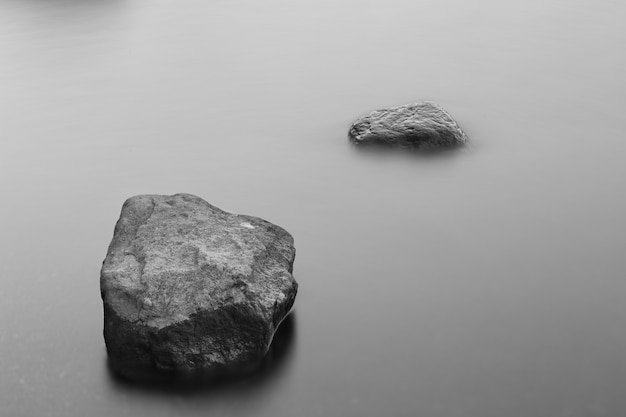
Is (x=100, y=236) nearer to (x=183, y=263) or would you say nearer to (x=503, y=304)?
(x=183, y=263)

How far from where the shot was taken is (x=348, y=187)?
764cm

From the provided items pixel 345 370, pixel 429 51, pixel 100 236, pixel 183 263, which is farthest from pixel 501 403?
pixel 429 51

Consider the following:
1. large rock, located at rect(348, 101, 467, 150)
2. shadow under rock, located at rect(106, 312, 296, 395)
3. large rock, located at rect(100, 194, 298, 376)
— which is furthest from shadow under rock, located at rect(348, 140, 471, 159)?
shadow under rock, located at rect(106, 312, 296, 395)

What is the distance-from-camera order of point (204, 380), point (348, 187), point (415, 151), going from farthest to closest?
point (415, 151) < point (348, 187) < point (204, 380)

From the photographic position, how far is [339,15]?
12203mm

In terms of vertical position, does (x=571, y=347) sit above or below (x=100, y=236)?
above

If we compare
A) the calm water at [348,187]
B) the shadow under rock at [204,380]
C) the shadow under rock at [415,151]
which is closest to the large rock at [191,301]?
the shadow under rock at [204,380]

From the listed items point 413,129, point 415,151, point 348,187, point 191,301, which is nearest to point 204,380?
point 191,301

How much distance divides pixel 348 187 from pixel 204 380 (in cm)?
285

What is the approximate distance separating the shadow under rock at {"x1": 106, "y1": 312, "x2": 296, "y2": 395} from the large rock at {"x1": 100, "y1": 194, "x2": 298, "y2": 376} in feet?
0.13

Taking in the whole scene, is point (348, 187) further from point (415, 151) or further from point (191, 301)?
point (191, 301)

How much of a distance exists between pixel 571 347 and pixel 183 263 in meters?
2.46

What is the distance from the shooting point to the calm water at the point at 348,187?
17.3 ft

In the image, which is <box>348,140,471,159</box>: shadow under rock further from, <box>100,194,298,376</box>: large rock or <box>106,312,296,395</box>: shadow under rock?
<box>106,312,296,395</box>: shadow under rock
